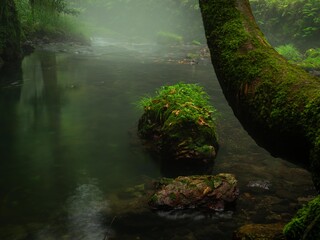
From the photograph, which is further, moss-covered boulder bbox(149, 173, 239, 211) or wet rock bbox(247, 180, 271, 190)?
wet rock bbox(247, 180, 271, 190)

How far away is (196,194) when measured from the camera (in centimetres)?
586

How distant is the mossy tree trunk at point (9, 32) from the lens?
728 inches

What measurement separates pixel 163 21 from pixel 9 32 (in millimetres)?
27165

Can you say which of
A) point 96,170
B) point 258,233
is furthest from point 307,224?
point 96,170

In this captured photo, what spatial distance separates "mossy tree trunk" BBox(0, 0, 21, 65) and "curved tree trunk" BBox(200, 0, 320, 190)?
18023 millimetres

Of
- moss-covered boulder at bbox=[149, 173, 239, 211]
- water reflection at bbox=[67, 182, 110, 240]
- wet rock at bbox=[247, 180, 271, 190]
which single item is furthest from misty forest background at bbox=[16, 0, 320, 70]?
moss-covered boulder at bbox=[149, 173, 239, 211]

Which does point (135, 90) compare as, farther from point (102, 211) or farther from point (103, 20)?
point (103, 20)

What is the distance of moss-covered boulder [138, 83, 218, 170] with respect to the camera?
7820 mm

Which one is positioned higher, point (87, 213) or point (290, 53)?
point (290, 53)

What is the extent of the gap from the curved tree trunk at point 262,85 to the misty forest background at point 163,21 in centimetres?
1579

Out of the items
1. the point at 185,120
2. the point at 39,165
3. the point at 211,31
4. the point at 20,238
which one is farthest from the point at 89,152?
the point at 211,31

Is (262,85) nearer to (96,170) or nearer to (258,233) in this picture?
(258,233)

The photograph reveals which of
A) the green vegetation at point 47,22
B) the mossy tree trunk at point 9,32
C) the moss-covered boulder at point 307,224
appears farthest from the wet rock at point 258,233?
the mossy tree trunk at point 9,32

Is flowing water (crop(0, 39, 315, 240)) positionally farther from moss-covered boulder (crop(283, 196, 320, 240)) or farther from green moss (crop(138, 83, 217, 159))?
moss-covered boulder (crop(283, 196, 320, 240))
